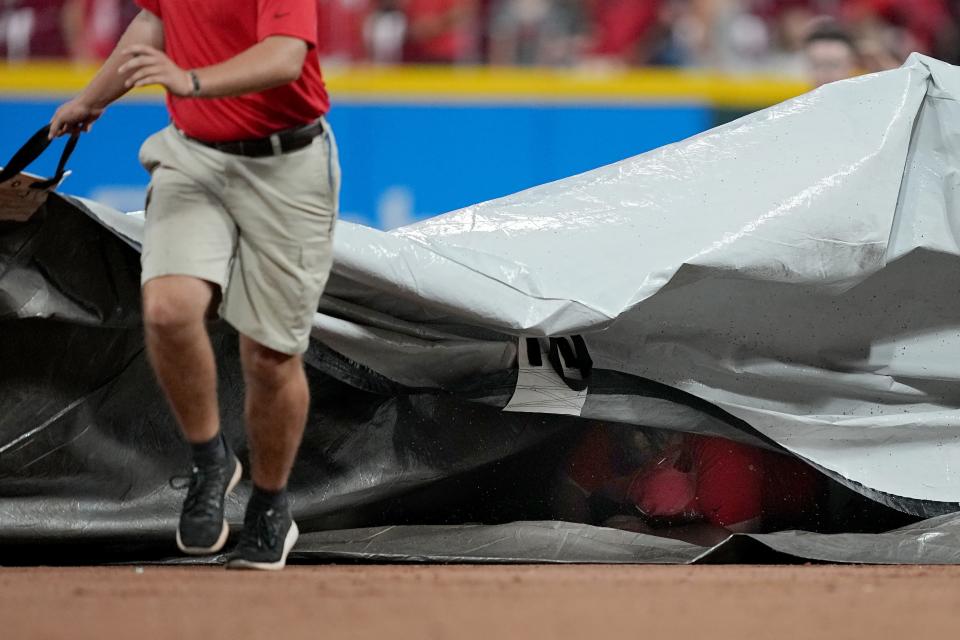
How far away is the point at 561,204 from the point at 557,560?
2.81ft

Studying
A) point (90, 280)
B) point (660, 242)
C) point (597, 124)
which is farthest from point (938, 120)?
point (597, 124)

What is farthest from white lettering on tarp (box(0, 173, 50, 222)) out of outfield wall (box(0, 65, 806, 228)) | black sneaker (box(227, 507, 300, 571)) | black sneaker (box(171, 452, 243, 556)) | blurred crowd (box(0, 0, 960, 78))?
blurred crowd (box(0, 0, 960, 78))

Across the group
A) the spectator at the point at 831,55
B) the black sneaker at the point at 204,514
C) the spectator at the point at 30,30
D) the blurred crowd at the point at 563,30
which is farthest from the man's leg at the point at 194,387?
the spectator at the point at 30,30

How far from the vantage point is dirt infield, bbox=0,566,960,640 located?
7.34ft

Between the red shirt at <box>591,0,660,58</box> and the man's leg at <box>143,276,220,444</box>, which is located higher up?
the red shirt at <box>591,0,660,58</box>

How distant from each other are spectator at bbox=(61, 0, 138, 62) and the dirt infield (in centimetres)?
497

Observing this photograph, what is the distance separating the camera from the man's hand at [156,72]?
2.26 meters

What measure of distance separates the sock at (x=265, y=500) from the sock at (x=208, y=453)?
0.10m

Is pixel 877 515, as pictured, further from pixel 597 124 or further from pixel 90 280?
pixel 597 124

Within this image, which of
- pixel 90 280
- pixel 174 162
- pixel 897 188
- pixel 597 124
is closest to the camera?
pixel 174 162

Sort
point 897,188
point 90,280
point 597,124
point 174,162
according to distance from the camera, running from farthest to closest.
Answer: point 597,124 → point 897,188 → point 90,280 → point 174,162

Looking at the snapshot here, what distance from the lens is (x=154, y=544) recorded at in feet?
9.57

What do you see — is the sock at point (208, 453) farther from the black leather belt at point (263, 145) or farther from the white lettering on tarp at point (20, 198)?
the white lettering on tarp at point (20, 198)

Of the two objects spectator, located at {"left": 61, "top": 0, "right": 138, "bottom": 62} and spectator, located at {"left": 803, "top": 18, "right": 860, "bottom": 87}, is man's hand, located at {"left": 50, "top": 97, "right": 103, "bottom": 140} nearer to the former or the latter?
spectator, located at {"left": 803, "top": 18, "right": 860, "bottom": 87}
